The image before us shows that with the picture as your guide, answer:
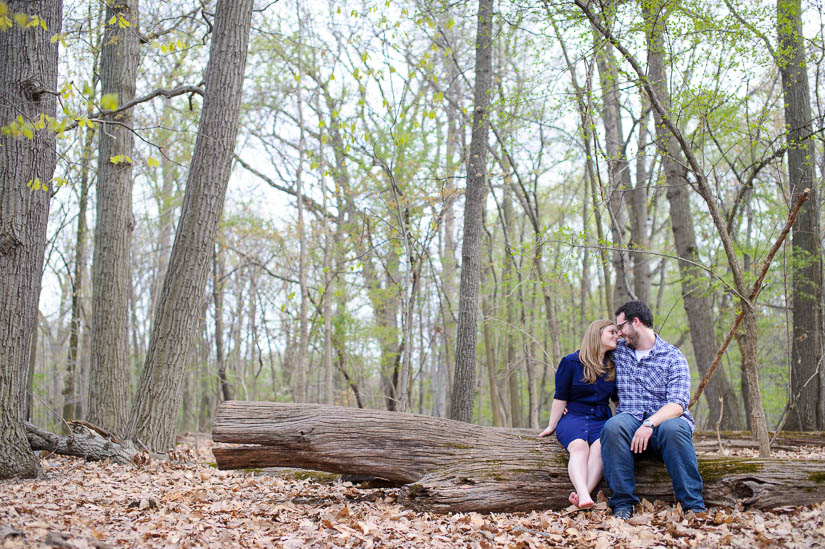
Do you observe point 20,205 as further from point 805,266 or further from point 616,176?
point 805,266

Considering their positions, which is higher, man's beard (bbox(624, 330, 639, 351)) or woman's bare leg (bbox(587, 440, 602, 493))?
man's beard (bbox(624, 330, 639, 351))

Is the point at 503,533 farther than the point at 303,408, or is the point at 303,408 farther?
the point at 303,408

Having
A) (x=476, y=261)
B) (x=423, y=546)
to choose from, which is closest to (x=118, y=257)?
(x=476, y=261)

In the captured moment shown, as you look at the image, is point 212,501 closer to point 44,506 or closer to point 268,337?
point 44,506

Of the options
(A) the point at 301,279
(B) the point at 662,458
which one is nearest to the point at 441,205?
(A) the point at 301,279

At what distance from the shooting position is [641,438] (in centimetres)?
412

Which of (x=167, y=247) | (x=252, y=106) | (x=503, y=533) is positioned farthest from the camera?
(x=167, y=247)

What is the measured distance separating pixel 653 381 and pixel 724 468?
2.45 feet

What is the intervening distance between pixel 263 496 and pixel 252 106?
536 inches

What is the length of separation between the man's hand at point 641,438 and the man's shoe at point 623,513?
39cm

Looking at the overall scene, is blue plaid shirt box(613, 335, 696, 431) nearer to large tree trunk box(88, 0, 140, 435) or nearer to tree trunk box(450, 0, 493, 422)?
tree trunk box(450, 0, 493, 422)

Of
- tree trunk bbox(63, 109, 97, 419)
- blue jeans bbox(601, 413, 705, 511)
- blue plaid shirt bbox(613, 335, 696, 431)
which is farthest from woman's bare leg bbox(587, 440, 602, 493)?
tree trunk bbox(63, 109, 97, 419)

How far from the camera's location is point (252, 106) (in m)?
16.4

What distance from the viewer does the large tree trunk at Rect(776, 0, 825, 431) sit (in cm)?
873
